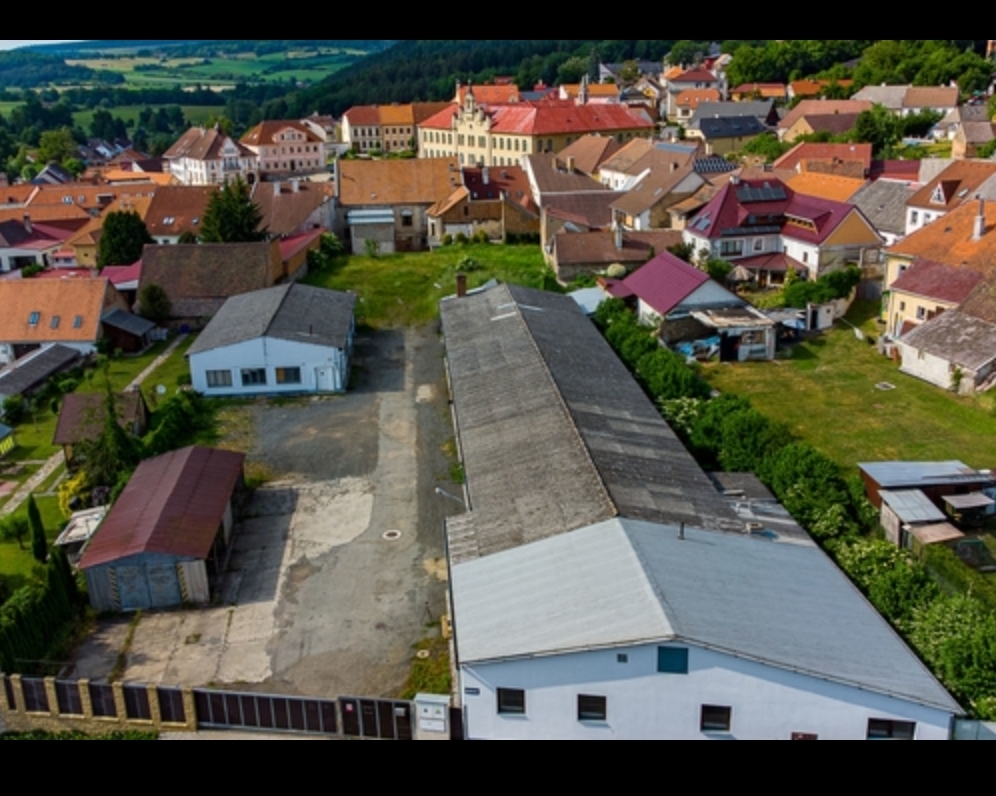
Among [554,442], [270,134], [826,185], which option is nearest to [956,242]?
[826,185]

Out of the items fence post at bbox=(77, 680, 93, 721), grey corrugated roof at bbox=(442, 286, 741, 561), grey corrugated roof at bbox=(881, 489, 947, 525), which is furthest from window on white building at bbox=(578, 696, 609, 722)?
grey corrugated roof at bbox=(881, 489, 947, 525)

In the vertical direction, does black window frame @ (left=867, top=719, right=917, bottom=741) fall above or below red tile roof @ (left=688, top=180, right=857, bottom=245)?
below

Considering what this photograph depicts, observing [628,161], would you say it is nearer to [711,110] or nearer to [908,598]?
[711,110]

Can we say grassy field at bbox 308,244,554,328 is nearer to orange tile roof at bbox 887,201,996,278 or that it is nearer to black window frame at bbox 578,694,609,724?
orange tile roof at bbox 887,201,996,278

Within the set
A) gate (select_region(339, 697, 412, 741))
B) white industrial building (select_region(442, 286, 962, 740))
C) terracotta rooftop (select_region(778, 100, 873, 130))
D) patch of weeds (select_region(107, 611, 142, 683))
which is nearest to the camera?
white industrial building (select_region(442, 286, 962, 740))

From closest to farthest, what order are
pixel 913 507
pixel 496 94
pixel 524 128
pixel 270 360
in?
pixel 913 507 < pixel 270 360 < pixel 524 128 < pixel 496 94

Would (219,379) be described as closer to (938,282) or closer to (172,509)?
(172,509)

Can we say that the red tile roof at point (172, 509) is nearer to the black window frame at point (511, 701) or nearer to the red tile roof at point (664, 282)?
the black window frame at point (511, 701)
